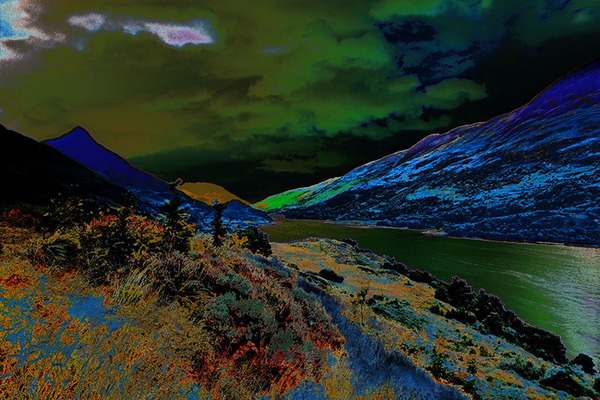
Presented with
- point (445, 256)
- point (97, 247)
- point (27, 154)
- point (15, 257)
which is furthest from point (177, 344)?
point (445, 256)

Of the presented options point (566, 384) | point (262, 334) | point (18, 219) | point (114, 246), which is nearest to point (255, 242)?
point (18, 219)

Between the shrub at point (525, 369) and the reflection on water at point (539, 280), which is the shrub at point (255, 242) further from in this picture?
the reflection on water at point (539, 280)

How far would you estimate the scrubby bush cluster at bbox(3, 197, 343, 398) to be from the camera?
14.3ft

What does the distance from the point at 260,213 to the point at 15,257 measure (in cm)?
16100

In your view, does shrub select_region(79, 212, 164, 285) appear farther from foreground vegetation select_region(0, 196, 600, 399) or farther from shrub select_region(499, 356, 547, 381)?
shrub select_region(499, 356, 547, 381)

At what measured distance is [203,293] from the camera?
5.65 meters

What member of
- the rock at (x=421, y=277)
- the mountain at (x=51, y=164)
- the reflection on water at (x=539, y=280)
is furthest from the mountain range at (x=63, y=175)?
the reflection on water at (x=539, y=280)

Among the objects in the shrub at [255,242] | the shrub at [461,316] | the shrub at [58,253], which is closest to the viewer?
the shrub at [58,253]

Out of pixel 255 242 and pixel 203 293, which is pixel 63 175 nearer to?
pixel 255 242

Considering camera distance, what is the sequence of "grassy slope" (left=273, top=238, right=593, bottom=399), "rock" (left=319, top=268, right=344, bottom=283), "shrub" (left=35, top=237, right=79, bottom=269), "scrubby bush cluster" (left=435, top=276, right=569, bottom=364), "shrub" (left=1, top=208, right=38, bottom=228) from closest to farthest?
1. "shrub" (left=35, top=237, right=79, bottom=269)
2. "shrub" (left=1, top=208, right=38, bottom=228)
3. "grassy slope" (left=273, top=238, right=593, bottom=399)
4. "scrubby bush cluster" (left=435, top=276, right=569, bottom=364)
5. "rock" (left=319, top=268, right=344, bottom=283)

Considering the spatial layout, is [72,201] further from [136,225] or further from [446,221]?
[446,221]

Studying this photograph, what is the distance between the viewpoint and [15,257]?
531cm

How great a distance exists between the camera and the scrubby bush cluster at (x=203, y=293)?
4.36m

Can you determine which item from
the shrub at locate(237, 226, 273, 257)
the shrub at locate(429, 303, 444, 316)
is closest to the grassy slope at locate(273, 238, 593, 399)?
the shrub at locate(429, 303, 444, 316)
